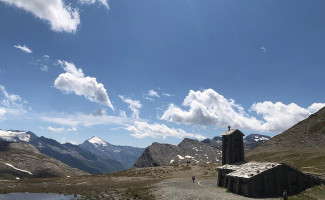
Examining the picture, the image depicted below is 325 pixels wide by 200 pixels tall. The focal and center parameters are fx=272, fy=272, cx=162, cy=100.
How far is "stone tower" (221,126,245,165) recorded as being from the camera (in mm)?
63250

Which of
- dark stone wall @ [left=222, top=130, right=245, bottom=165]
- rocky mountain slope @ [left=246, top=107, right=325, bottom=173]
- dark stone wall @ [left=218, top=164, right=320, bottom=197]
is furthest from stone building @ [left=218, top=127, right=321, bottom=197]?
rocky mountain slope @ [left=246, top=107, right=325, bottom=173]

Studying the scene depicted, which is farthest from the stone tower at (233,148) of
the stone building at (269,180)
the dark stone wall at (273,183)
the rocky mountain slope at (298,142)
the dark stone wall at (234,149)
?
the rocky mountain slope at (298,142)

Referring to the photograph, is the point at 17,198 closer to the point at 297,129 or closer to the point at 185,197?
the point at 185,197

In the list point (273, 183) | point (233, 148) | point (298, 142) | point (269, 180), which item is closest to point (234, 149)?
point (233, 148)

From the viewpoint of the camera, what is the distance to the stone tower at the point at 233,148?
63.2m

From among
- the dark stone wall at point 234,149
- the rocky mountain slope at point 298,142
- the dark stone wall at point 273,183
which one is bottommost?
the dark stone wall at point 273,183

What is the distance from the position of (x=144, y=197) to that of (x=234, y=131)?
28.0 metres

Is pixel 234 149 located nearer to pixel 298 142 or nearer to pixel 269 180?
pixel 269 180

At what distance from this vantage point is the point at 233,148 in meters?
63.6

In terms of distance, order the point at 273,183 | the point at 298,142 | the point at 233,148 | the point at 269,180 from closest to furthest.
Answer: the point at 269,180, the point at 273,183, the point at 233,148, the point at 298,142

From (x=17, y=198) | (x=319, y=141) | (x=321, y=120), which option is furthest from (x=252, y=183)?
(x=321, y=120)

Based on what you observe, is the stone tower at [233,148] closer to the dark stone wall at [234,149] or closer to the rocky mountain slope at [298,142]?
the dark stone wall at [234,149]

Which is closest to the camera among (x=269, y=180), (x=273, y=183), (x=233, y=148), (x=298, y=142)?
(x=269, y=180)

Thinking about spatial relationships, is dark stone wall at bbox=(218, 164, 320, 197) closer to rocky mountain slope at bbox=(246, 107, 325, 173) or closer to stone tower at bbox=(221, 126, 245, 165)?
stone tower at bbox=(221, 126, 245, 165)
